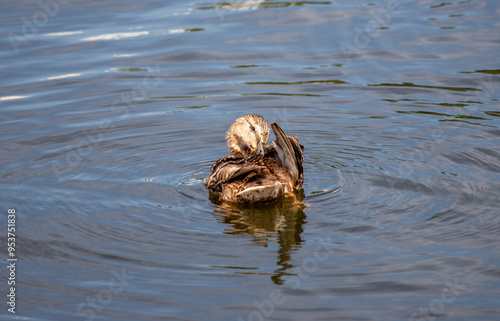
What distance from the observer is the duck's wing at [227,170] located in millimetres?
8375

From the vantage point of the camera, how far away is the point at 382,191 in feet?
28.6

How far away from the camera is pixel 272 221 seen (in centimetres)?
830

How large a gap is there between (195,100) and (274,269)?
6.40 m

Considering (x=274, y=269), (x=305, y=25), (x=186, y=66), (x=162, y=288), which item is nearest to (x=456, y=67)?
(x=305, y=25)

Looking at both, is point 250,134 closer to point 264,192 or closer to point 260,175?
point 260,175

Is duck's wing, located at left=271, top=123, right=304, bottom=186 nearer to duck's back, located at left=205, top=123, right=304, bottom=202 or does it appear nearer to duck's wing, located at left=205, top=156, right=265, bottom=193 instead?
duck's back, located at left=205, top=123, right=304, bottom=202

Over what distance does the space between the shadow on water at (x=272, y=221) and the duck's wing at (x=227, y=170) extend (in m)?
0.22

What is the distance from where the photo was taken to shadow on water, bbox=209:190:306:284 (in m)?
7.47

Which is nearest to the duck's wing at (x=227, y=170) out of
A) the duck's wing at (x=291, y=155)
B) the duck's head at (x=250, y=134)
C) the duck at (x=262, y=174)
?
the duck at (x=262, y=174)

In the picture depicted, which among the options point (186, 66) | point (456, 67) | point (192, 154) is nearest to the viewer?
point (192, 154)

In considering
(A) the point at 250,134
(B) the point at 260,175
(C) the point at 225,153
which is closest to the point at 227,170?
(B) the point at 260,175

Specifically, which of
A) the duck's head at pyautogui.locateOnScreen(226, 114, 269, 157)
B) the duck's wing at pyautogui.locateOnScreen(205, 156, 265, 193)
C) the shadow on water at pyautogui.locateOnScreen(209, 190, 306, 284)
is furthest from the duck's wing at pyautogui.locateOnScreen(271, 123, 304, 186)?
the duck's head at pyautogui.locateOnScreen(226, 114, 269, 157)

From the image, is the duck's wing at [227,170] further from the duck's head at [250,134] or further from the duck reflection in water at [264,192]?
the duck's head at [250,134]

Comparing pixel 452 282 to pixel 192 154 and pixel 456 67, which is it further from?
pixel 456 67
